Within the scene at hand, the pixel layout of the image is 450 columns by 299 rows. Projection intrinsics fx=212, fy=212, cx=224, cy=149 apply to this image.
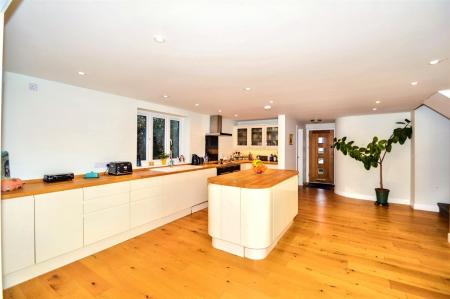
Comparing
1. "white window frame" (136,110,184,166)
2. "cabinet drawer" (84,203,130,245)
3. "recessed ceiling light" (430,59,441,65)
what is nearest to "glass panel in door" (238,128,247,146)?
"white window frame" (136,110,184,166)

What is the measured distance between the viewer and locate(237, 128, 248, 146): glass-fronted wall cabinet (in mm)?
6344

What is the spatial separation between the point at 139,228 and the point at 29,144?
1.80 m

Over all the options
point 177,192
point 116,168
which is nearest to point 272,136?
point 177,192

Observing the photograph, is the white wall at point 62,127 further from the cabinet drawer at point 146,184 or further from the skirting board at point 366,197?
the skirting board at point 366,197

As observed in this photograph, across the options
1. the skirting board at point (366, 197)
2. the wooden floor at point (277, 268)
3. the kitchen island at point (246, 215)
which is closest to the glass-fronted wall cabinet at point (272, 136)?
the skirting board at point (366, 197)

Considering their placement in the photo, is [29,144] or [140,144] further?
[140,144]

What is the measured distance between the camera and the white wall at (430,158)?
4258 millimetres

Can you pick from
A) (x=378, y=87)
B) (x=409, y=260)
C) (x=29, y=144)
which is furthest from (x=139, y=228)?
(x=378, y=87)

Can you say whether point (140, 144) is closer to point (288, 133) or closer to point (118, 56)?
point (118, 56)

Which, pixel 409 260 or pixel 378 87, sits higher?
pixel 378 87

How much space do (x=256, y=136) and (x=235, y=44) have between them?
14.8 ft

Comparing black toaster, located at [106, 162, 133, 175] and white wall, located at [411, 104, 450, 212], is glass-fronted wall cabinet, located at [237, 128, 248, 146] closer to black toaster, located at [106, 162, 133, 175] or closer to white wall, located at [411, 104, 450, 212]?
black toaster, located at [106, 162, 133, 175]

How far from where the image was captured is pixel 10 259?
2.02 metres

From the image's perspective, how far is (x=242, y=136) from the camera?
6.41 m
